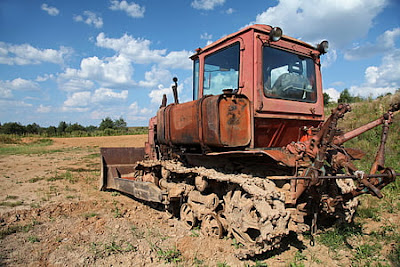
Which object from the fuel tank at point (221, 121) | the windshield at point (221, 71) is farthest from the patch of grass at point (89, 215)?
the windshield at point (221, 71)

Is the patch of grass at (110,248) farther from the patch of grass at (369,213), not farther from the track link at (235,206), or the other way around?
the patch of grass at (369,213)

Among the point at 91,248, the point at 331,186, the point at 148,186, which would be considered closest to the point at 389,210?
the point at 331,186

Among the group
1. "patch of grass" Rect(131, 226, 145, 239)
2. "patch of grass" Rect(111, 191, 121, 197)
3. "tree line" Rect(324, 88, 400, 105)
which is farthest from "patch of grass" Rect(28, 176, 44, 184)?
"tree line" Rect(324, 88, 400, 105)

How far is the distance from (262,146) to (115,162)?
487 centimetres

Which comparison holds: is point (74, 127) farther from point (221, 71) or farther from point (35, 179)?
point (221, 71)

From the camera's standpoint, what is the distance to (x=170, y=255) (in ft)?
12.6

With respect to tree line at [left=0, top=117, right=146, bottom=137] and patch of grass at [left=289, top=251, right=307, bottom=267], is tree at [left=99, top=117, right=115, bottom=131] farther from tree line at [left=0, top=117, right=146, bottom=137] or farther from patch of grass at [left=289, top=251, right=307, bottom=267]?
patch of grass at [left=289, top=251, right=307, bottom=267]

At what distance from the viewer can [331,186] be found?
412 cm

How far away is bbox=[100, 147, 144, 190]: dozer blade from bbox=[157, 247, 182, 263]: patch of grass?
141 inches

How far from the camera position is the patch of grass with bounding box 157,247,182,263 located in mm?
3719

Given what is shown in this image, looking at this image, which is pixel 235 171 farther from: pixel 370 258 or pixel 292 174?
pixel 370 258

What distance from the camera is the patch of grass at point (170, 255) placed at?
372cm

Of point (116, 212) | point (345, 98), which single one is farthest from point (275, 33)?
point (345, 98)

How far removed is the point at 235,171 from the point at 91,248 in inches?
94.0
